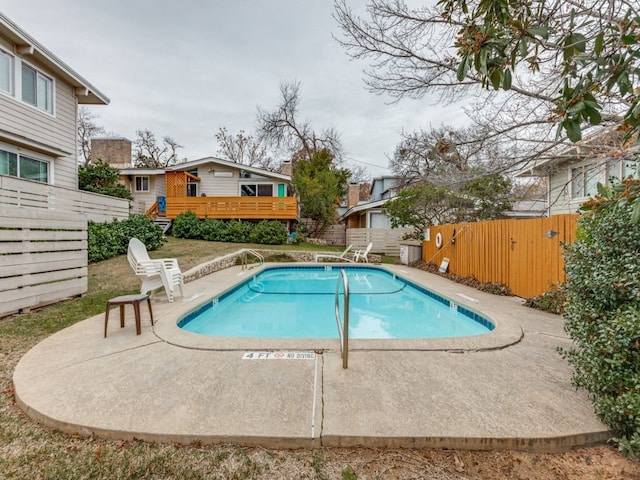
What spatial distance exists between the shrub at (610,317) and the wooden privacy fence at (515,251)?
3065 mm

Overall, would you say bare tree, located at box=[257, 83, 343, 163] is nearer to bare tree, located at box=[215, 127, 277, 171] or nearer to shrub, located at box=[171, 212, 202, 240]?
bare tree, located at box=[215, 127, 277, 171]

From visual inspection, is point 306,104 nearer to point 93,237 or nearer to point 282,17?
point 282,17

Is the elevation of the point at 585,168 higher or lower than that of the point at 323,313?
higher

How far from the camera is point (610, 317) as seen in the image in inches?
81.7

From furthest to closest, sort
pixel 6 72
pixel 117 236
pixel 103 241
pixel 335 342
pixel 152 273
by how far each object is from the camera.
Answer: pixel 117 236, pixel 103 241, pixel 6 72, pixel 152 273, pixel 335 342

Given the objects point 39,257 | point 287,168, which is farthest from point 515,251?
point 287,168

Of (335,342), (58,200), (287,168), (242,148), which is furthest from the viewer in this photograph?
(242,148)

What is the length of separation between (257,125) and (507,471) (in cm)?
2913

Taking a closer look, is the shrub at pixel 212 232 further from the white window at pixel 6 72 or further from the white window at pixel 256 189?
the white window at pixel 6 72

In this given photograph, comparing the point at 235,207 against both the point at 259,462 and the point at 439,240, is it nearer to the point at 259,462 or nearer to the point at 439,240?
the point at 439,240

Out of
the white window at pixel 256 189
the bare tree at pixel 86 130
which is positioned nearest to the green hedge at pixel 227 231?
the white window at pixel 256 189

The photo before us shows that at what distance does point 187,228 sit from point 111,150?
1080cm

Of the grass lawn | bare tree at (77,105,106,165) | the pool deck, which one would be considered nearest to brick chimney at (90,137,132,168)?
bare tree at (77,105,106,165)

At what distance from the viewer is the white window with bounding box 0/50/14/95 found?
873 cm
